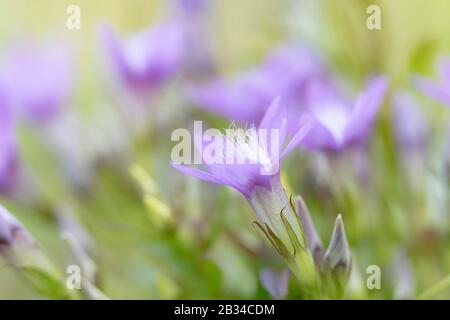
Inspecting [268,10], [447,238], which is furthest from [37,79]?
[447,238]

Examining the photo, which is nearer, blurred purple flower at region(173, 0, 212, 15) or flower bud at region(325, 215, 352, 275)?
A: flower bud at region(325, 215, 352, 275)

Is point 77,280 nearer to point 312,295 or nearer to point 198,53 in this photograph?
point 312,295

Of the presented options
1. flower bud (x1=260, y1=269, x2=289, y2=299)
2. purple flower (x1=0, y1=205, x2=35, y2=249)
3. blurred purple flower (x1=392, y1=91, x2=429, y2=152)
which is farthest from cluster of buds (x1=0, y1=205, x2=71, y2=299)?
blurred purple flower (x1=392, y1=91, x2=429, y2=152)

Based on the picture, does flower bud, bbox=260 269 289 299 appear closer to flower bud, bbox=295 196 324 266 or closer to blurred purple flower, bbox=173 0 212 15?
flower bud, bbox=295 196 324 266

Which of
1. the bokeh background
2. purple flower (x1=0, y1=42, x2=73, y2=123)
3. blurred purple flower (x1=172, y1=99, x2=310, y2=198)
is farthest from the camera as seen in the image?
purple flower (x1=0, y1=42, x2=73, y2=123)

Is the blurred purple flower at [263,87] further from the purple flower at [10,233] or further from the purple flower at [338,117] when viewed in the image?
the purple flower at [10,233]

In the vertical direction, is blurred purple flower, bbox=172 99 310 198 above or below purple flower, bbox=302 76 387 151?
below
